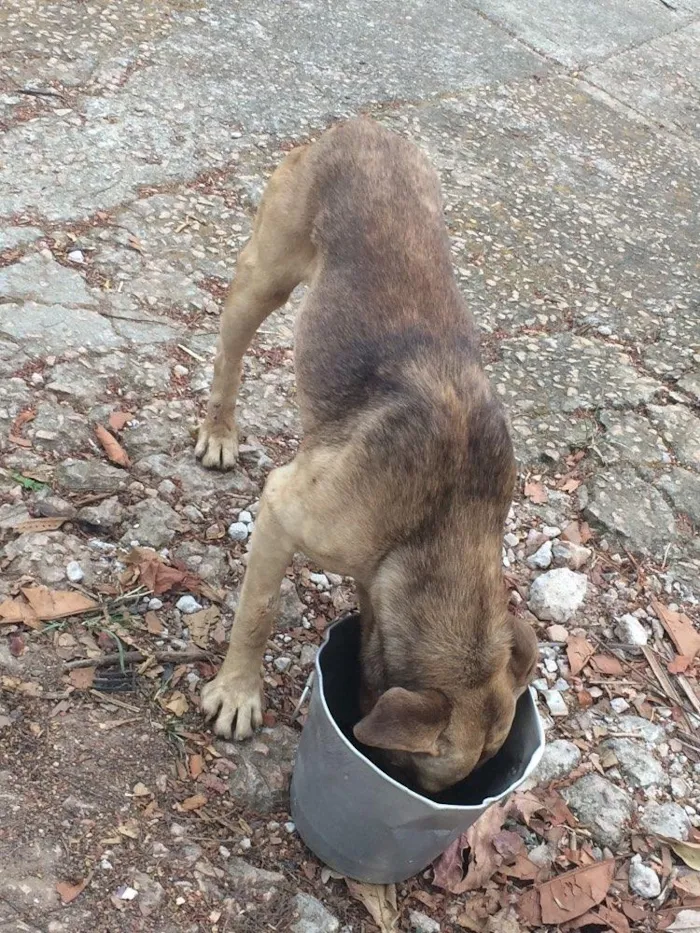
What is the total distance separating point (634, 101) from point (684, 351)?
389 centimetres

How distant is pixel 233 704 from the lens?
3.60m

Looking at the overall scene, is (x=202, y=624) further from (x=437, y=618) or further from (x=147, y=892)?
(x=437, y=618)

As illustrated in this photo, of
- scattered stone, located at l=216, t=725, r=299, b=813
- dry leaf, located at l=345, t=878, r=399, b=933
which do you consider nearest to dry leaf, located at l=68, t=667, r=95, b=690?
scattered stone, located at l=216, t=725, r=299, b=813

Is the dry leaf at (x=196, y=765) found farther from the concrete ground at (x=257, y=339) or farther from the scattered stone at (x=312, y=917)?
the scattered stone at (x=312, y=917)

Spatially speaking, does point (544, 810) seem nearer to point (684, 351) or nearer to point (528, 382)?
point (528, 382)

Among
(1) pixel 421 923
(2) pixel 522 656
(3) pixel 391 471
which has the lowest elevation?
(1) pixel 421 923

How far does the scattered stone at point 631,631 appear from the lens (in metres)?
4.46

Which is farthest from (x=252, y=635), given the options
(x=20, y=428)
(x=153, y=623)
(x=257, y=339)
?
(x=257, y=339)

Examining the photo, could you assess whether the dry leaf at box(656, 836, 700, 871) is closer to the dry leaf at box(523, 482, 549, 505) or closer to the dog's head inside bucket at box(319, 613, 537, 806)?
the dog's head inside bucket at box(319, 613, 537, 806)

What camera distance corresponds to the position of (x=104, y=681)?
142 inches

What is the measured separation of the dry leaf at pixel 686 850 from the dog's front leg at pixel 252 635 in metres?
1.67

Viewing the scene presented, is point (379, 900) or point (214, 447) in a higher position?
point (214, 447)

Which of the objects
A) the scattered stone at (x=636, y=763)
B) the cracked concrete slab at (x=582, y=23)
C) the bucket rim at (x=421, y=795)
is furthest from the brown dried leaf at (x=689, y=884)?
the cracked concrete slab at (x=582, y=23)

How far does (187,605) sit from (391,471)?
1.24 m
